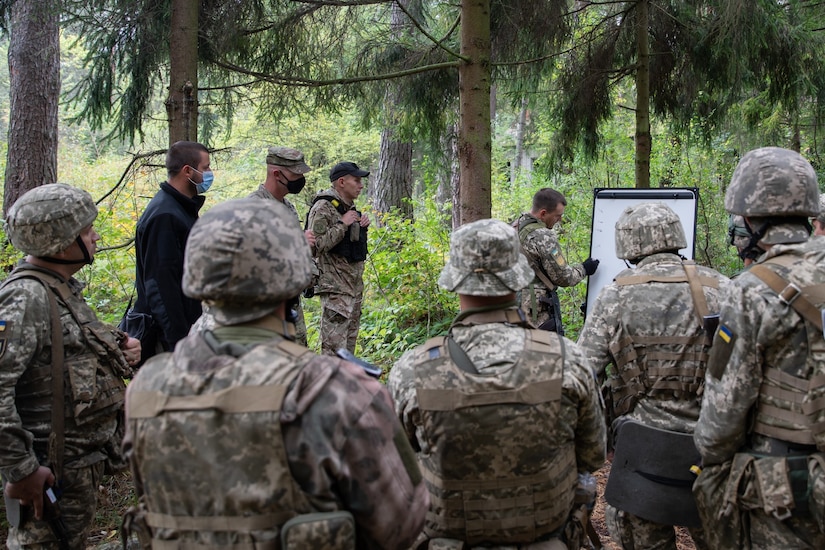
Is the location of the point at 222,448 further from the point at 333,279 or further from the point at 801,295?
the point at 333,279

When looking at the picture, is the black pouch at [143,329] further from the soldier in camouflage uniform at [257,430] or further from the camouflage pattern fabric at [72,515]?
the soldier in camouflage uniform at [257,430]

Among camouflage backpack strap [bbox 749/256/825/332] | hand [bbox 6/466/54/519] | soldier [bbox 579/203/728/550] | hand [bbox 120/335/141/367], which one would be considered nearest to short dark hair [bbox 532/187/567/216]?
soldier [bbox 579/203/728/550]

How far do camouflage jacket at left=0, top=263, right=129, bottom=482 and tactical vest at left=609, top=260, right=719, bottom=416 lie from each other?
267cm

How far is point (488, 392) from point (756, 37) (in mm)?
6513

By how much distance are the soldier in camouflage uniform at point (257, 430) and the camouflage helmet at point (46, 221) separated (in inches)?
65.4

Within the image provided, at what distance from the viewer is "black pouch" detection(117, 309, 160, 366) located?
430 cm

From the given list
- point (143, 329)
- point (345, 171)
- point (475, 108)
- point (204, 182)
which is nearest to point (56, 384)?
point (143, 329)

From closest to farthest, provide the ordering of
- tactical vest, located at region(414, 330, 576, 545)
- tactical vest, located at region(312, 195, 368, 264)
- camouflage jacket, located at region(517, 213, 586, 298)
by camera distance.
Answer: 1. tactical vest, located at region(414, 330, 576, 545)
2. camouflage jacket, located at region(517, 213, 586, 298)
3. tactical vest, located at region(312, 195, 368, 264)

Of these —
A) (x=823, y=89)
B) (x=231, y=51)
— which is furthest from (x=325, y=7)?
(x=823, y=89)

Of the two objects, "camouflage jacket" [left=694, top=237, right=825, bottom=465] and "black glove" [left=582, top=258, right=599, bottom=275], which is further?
"black glove" [left=582, top=258, right=599, bottom=275]

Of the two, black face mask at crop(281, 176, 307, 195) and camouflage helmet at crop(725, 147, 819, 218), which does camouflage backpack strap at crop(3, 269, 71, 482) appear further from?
camouflage helmet at crop(725, 147, 819, 218)

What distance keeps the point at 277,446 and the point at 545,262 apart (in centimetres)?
529

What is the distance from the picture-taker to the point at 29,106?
8.34 m

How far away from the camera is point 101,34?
663cm
